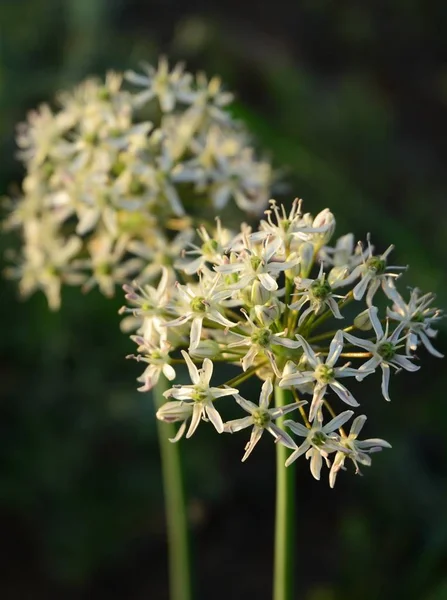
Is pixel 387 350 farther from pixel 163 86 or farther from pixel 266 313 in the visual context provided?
pixel 163 86

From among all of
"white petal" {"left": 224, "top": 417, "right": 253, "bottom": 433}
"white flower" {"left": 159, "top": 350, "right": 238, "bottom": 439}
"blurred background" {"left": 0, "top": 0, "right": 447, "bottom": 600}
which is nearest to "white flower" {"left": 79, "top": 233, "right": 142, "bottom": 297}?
"white flower" {"left": 159, "top": 350, "right": 238, "bottom": 439}

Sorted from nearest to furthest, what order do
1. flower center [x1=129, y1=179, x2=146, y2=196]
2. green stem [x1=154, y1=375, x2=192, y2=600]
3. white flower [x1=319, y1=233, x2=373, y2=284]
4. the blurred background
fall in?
white flower [x1=319, y1=233, x2=373, y2=284] → green stem [x1=154, y1=375, x2=192, y2=600] → flower center [x1=129, y1=179, x2=146, y2=196] → the blurred background

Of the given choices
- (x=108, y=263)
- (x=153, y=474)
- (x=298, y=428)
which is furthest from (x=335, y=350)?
(x=153, y=474)

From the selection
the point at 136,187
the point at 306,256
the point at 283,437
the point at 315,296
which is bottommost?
the point at 283,437

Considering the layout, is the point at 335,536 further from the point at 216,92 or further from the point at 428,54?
the point at 428,54

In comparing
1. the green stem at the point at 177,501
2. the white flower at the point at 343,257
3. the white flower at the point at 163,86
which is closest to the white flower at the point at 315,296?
the white flower at the point at 343,257

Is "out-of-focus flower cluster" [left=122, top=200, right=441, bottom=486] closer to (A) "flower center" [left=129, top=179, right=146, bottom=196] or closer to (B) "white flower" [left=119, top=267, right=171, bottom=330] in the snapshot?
(B) "white flower" [left=119, top=267, right=171, bottom=330]

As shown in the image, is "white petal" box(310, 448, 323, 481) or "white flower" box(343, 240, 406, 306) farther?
"white flower" box(343, 240, 406, 306)

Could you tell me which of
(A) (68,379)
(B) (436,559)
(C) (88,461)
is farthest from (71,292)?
(B) (436,559)
